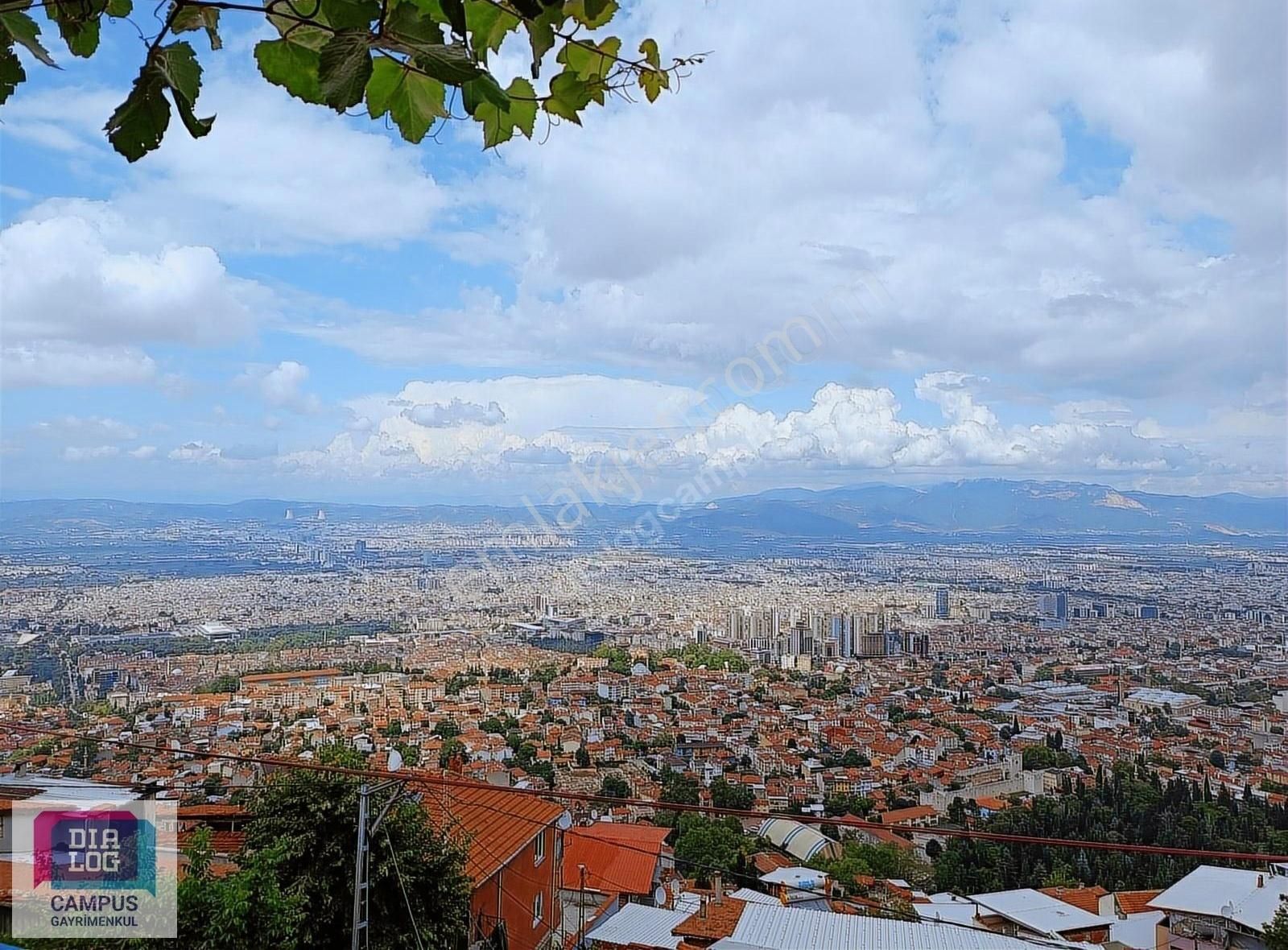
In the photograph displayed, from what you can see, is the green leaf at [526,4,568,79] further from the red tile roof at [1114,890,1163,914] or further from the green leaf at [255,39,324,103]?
the red tile roof at [1114,890,1163,914]

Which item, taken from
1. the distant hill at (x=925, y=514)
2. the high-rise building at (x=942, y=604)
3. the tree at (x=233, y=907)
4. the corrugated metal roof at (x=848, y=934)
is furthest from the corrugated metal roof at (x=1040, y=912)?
the distant hill at (x=925, y=514)

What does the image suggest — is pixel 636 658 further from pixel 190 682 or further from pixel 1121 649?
pixel 1121 649

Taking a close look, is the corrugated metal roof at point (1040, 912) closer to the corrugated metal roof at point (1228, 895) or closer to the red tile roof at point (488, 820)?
the corrugated metal roof at point (1228, 895)

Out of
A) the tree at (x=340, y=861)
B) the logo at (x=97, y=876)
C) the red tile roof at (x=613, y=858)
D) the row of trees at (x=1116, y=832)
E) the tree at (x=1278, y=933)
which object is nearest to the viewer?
the logo at (x=97, y=876)

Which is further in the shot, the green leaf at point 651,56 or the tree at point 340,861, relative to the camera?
the tree at point 340,861

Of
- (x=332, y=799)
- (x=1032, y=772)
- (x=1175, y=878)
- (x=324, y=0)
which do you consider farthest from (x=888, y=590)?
(x=324, y=0)

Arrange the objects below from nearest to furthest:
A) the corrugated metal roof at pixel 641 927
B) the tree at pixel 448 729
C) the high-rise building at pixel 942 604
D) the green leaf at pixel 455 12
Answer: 1. the green leaf at pixel 455 12
2. the corrugated metal roof at pixel 641 927
3. the tree at pixel 448 729
4. the high-rise building at pixel 942 604

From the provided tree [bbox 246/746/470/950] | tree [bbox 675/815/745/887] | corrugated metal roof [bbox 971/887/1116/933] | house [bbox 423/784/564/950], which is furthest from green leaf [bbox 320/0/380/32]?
tree [bbox 675/815/745/887]
